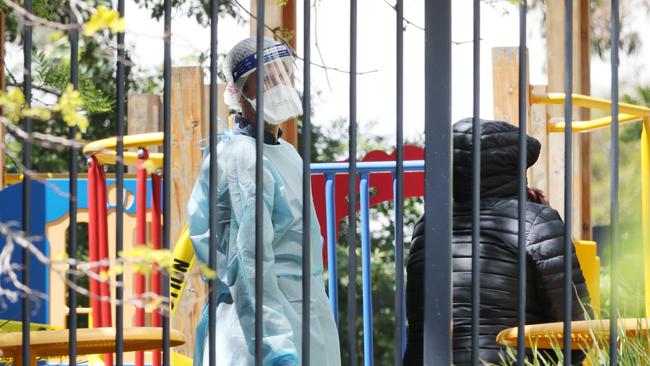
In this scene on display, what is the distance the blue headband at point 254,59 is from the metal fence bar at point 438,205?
26.7 inches

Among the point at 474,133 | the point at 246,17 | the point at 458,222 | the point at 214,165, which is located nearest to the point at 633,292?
the point at 458,222

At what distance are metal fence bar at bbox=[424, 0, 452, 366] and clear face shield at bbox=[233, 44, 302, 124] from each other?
0.65m

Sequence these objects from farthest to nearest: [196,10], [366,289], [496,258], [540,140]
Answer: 1. [196,10]
2. [540,140]
3. [366,289]
4. [496,258]

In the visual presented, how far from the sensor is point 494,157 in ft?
13.2

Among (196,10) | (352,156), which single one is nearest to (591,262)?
(352,156)

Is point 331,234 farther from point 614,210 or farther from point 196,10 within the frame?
point 196,10

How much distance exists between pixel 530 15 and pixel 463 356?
543 inches

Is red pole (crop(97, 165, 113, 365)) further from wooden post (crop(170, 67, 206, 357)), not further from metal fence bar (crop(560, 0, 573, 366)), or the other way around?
metal fence bar (crop(560, 0, 573, 366))

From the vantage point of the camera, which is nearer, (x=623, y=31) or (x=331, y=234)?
(x=331, y=234)

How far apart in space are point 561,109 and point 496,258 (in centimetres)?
412

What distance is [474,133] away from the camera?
2.85m

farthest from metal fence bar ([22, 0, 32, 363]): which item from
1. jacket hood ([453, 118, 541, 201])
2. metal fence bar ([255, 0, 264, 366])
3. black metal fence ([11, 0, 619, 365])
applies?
jacket hood ([453, 118, 541, 201])

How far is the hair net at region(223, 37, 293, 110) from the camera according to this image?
3531 mm

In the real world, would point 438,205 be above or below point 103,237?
above
